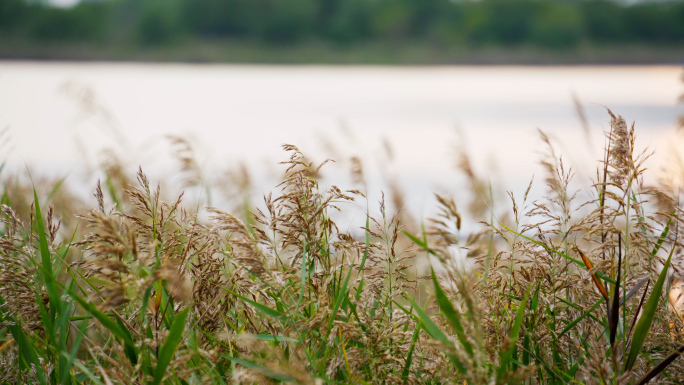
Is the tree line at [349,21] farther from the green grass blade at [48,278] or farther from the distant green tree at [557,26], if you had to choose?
the green grass blade at [48,278]

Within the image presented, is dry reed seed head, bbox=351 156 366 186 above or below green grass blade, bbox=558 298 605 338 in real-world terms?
above

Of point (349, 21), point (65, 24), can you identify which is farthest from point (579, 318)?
point (65, 24)

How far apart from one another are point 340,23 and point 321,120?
32.9m

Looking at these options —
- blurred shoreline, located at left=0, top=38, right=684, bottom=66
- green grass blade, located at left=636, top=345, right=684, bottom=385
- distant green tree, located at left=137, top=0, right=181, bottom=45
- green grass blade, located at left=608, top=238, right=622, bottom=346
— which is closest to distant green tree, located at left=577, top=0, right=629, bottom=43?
blurred shoreline, located at left=0, top=38, right=684, bottom=66

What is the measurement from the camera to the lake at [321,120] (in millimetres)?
4039

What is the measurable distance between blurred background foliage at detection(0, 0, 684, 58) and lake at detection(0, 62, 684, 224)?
1408cm

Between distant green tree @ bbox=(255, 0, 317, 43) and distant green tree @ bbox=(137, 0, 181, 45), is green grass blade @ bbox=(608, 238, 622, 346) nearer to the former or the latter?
distant green tree @ bbox=(255, 0, 317, 43)

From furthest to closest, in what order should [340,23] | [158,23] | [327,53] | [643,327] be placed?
[340,23] < [158,23] < [327,53] < [643,327]

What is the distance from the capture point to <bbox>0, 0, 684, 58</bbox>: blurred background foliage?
125ft

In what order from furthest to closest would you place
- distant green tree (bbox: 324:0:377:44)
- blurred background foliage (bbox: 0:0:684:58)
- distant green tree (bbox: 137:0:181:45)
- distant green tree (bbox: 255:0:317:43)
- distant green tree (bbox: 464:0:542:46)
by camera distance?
distant green tree (bbox: 255:0:317:43), distant green tree (bbox: 324:0:377:44), distant green tree (bbox: 137:0:181:45), distant green tree (bbox: 464:0:542:46), blurred background foliage (bbox: 0:0:684:58)

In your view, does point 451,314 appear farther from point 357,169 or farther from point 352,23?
point 352,23

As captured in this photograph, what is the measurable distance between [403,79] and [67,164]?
21237 millimetres

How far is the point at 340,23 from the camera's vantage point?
44.6m

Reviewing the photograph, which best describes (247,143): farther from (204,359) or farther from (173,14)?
(173,14)
